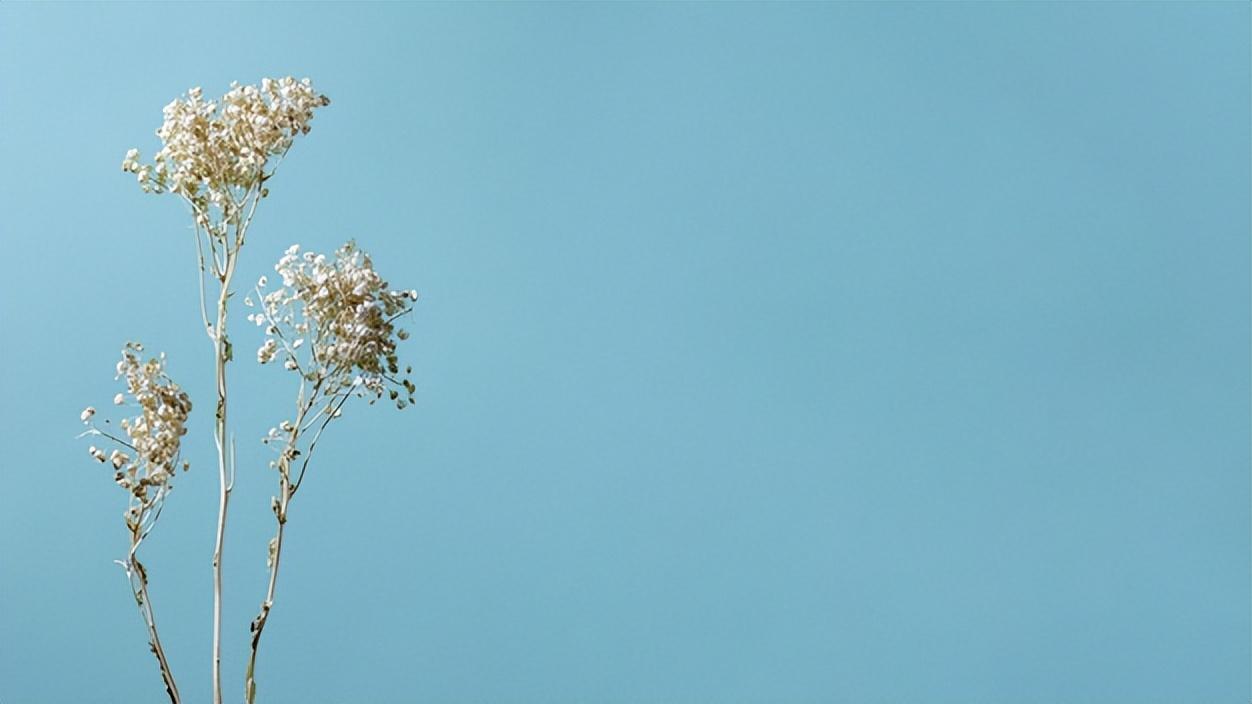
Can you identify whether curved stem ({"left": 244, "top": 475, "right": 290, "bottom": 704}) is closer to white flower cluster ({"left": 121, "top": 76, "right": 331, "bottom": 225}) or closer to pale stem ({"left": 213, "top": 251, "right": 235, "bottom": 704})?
pale stem ({"left": 213, "top": 251, "right": 235, "bottom": 704})

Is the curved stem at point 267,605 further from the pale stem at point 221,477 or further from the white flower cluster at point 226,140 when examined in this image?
the white flower cluster at point 226,140

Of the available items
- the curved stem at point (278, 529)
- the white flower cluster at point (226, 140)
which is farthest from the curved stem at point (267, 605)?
the white flower cluster at point (226, 140)

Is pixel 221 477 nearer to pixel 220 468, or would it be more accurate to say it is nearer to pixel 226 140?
pixel 220 468

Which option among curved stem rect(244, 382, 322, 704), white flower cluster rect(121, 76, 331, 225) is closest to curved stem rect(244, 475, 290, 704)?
curved stem rect(244, 382, 322, 704)

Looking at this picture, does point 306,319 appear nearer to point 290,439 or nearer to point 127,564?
point 290,439

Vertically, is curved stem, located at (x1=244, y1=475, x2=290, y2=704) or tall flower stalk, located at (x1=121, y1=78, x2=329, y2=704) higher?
tall flower stalk, located at (x1=121, y1=78, x2=329, y2=704)

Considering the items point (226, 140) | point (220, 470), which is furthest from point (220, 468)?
point (226, 140)

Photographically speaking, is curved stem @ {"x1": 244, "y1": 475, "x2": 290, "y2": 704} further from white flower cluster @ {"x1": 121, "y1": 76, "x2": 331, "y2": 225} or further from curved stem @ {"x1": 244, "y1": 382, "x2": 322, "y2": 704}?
white flower cluster @ {"x1": 121, "y1": 76, "x2": 331, "y2": 225}
